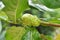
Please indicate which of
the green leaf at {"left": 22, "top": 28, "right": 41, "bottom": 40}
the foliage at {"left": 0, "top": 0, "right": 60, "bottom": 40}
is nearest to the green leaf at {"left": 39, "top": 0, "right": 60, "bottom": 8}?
the foliage at {"left": 0, "top": 0, "right": 60, "bottom": 40}

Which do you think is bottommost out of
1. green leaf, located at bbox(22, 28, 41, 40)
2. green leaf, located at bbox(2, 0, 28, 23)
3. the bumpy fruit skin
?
green leaf, located at bbox(22, 28, 41, 40)

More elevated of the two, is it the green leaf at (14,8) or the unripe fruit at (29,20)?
the green leaf at (14,8)

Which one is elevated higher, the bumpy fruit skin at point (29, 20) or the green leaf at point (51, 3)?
the green leaf at point (51, 3)

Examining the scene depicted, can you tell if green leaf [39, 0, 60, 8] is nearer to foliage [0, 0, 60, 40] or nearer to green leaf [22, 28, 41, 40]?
foliage [0, 0, 60, 40]

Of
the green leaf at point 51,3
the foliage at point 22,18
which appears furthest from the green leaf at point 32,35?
the green leaf at point 51,3

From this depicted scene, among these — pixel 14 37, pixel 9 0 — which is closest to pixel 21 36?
pixel 14 37

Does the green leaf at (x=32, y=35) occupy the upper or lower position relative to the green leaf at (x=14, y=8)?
lower

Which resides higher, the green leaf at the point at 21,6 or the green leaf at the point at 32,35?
the green leaf at the point at 21,6

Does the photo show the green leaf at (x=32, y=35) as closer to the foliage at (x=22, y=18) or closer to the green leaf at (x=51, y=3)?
the foliage at (x=22, y=18)

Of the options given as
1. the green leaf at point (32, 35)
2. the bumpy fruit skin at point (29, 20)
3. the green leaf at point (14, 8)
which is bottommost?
the green leaf at point (32, 35)

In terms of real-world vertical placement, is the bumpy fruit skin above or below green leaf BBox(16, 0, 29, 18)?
below

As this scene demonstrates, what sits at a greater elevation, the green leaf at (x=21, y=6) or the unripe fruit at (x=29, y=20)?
the green leaf at (x=21, y=6)
